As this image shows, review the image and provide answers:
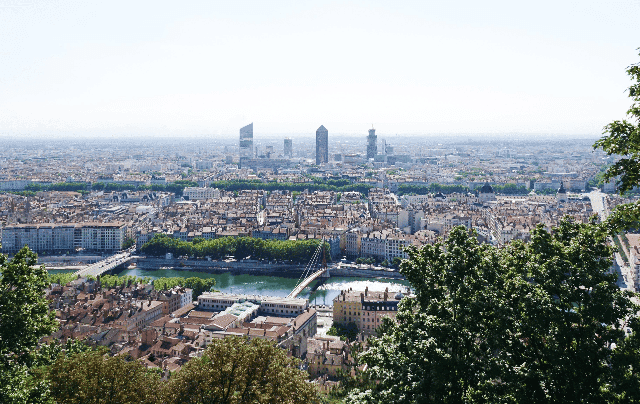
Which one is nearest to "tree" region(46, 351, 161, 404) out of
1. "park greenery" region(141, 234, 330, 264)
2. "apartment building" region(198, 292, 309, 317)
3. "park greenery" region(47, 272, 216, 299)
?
"apartment building" region(198, 292, 309, 317)

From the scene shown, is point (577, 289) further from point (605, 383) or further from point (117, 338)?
point (117, 338)

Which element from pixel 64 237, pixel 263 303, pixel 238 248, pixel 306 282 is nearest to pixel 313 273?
pixel 306 282

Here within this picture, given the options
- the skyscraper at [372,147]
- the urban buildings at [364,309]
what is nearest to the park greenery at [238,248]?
the urban buildings at [364,309]

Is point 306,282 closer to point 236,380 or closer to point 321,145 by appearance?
point 236,380

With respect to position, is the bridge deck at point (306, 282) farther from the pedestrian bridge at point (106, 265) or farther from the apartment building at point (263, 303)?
the pedestrian bridge at point (106, 265)

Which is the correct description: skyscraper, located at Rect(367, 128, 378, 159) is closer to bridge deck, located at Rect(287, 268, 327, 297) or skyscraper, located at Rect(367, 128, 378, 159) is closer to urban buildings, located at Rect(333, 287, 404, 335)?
bridge deck, located at Rect(287, 268, 327, 297)
